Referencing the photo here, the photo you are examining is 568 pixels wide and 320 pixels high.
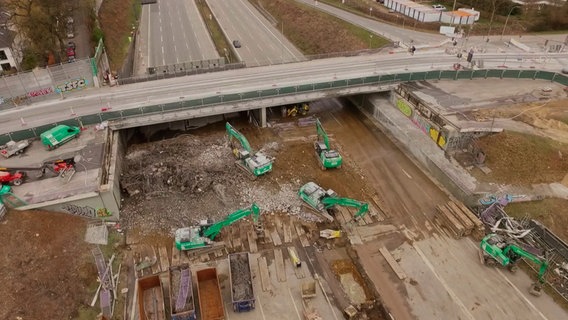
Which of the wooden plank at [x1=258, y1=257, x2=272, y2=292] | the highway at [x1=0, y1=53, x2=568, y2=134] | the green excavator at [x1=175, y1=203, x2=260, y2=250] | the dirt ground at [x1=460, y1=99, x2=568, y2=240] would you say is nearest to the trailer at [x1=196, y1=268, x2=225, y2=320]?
the green excavator at [x1=175, y1=203, x2=260, y2=250]

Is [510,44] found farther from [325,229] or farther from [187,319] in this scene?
[187,319]

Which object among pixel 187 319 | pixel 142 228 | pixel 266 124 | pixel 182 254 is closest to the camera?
pixel 187 319

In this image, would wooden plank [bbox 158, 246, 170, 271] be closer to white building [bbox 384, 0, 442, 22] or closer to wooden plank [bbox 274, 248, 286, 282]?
wooden plank [bbox 274, 248, 286, 282]

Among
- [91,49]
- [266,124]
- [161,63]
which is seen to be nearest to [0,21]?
[91,49]

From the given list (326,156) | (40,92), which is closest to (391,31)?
(326,156)

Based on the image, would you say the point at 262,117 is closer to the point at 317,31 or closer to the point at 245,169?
the point at 245,169
